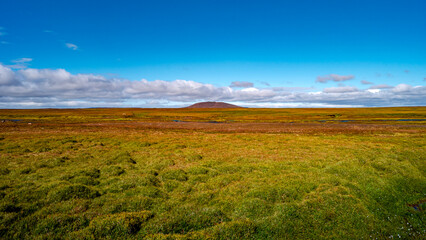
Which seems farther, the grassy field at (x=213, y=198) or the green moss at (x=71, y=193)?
the green moss at (x=71, y=193)

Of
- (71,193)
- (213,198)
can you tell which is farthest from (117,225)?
(213,198)

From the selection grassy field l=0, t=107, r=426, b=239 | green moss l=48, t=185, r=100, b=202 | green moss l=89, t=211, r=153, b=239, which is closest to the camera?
green moss l=89, t=211, r=153, b=239

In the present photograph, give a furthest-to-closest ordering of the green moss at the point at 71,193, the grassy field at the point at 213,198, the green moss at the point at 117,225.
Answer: the green moss at the point at 71,193, the grassy field at the point at 213,198, the green moss at the point at 117,225

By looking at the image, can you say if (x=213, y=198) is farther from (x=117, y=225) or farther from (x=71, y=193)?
(x=71, y=193)

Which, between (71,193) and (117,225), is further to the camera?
(71,193)

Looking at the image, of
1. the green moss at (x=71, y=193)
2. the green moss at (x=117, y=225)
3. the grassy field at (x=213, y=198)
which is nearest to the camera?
the green moss at (x=117, y=225)

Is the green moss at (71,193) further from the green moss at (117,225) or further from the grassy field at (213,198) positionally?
the green moss at (117,225)

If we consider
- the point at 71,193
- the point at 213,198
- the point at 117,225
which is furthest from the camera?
the point at 213,198

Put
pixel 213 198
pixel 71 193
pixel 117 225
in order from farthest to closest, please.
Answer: pixel 213 198
pixel 71 193
pixel 117 225

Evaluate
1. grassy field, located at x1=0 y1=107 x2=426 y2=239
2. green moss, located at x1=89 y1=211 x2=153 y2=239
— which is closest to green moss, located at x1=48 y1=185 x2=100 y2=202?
grassy field, located at x1=0 y1=107 x2=426 y2=239

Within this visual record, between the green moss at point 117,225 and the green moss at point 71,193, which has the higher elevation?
the green moss at point 71,193

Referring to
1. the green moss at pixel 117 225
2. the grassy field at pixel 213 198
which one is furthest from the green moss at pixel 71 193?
the green moss at pixel 117 225

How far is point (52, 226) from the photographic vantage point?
902 centimetres

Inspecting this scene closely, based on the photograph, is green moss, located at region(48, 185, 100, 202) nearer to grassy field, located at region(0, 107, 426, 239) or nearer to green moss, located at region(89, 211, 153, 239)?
grassy field, located at region(0, 107, 426, 239)
